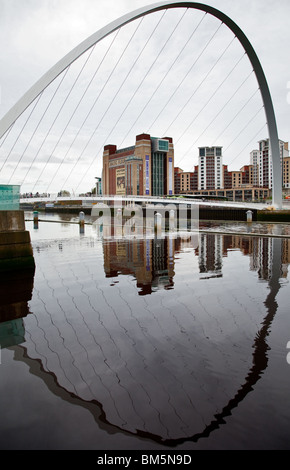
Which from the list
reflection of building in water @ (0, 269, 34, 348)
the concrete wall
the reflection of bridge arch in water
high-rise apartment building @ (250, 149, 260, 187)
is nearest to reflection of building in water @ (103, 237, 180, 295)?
reflection of building in water @ (0, 269, 34, 348)

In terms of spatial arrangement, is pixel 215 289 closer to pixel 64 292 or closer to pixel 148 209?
pixel 64 292

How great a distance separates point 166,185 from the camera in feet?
418

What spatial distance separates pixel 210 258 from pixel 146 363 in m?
7.66

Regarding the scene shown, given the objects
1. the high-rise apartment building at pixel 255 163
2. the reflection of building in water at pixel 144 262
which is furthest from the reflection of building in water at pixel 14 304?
the high-rise apartment building at pixel 255 163

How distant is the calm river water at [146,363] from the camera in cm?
276

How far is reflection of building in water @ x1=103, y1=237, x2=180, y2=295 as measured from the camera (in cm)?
810

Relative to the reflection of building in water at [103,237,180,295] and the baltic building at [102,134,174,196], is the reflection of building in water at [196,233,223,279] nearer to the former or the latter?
the reflection of building in water at [103,237,180,295]

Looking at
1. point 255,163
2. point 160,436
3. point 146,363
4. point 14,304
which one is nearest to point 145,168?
point 255,163

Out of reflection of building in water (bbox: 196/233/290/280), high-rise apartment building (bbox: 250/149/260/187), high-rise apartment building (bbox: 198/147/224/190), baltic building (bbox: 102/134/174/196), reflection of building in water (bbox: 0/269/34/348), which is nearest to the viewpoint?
reflection of building in water (bbox: 0/269/34/348)

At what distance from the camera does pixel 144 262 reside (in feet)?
34.7

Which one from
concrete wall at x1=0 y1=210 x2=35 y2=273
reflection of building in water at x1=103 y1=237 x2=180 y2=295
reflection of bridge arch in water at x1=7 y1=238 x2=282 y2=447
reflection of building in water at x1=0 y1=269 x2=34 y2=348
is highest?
concrete wall at x1=0 y1=210 x2=35 y2=273

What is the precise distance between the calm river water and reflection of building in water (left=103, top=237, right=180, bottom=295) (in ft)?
0.47

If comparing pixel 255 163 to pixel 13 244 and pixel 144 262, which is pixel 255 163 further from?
pixel 13 244
